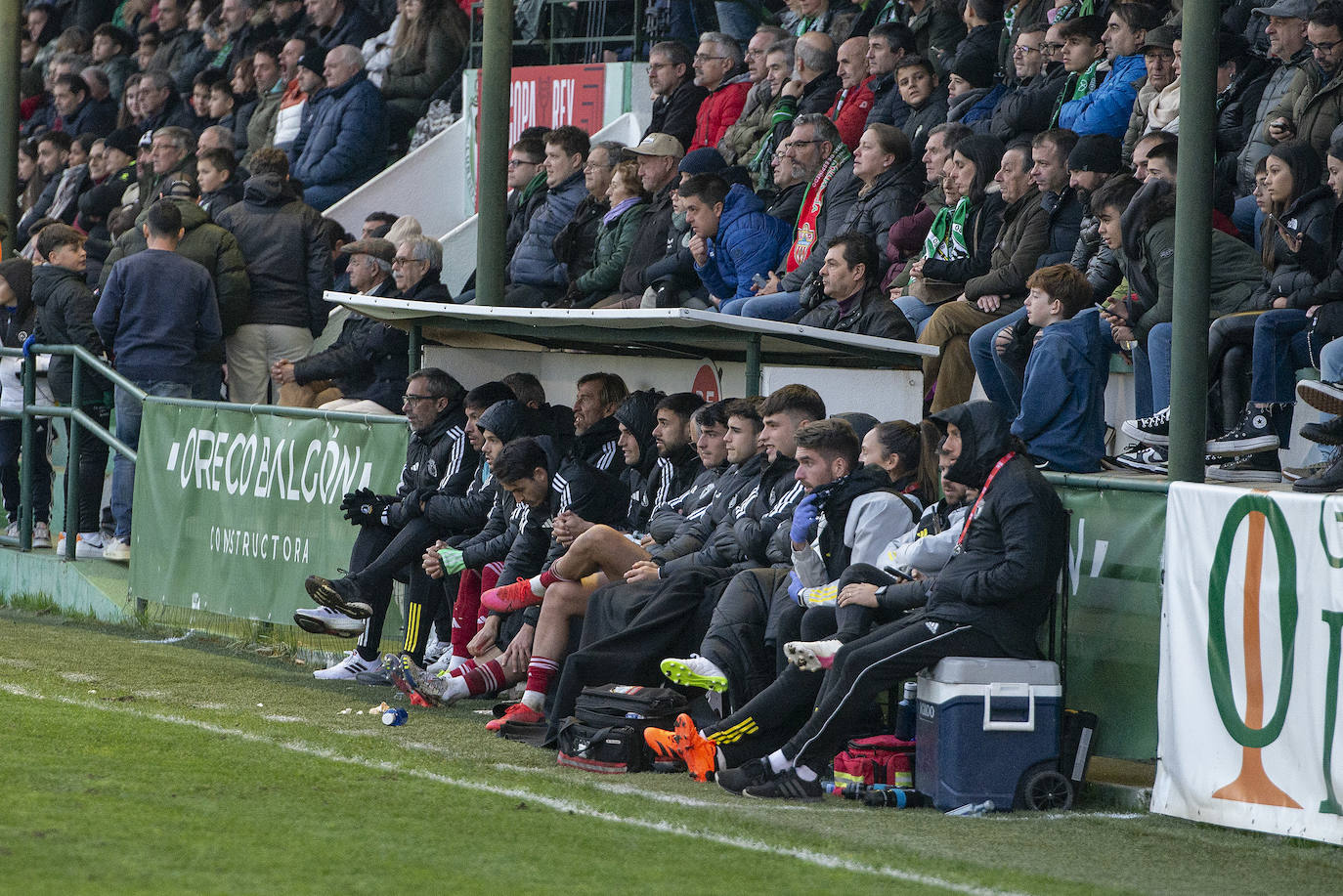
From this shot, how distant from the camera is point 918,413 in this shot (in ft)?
29.6

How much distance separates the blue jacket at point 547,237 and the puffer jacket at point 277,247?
1.41 m

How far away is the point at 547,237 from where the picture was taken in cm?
1351

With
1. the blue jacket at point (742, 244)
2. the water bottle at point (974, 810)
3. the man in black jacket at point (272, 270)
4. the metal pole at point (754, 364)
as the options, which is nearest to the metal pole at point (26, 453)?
the man in black jacket at point (272, 270)

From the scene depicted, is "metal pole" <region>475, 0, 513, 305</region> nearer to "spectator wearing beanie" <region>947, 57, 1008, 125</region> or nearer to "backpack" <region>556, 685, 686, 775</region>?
"spectator wearing beanie" <region>947, 57, 1008, 125</region>

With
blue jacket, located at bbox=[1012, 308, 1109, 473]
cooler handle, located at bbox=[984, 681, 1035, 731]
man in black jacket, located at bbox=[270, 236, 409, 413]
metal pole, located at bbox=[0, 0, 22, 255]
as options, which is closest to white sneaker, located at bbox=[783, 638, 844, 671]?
cooler handle, located at bbox=[984, 681, 1035, 731]

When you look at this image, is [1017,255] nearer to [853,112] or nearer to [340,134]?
[853,112]

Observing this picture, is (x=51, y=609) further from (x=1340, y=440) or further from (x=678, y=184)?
(x=1340, y=440)

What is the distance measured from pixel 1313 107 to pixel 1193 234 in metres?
2.49

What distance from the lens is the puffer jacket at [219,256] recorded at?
1305 cm

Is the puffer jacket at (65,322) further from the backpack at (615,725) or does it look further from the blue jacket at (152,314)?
the backpack at (615,725)

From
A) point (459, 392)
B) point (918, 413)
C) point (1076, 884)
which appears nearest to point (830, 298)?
point (918, 413)

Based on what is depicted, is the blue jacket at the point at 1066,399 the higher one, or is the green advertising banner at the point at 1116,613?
the blue jacket at the point at 1066,399

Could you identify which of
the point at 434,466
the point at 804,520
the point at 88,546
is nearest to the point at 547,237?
the point at 88,546

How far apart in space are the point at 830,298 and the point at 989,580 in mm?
3805
